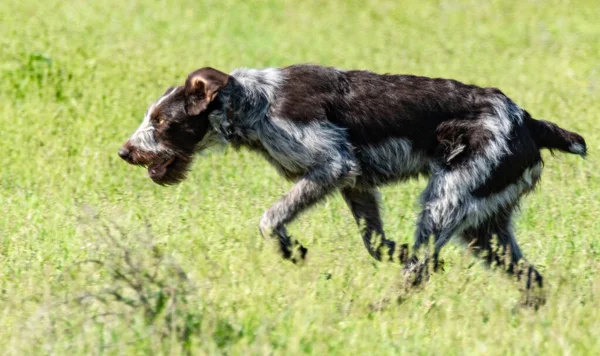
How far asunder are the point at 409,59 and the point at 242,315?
988 cm

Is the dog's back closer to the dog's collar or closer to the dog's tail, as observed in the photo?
the dog's tail

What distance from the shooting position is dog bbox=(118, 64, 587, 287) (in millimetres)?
6918

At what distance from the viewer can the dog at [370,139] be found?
6918 millimetres

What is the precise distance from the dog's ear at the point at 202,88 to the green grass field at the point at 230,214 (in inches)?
34.4

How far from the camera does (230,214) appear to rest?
8.24 meters

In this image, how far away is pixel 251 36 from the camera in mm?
16016

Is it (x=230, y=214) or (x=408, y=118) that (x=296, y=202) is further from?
(x=230, y=214)

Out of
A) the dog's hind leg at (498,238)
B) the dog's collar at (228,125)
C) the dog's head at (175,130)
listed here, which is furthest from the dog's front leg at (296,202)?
the dog's hind leg at (498,238)

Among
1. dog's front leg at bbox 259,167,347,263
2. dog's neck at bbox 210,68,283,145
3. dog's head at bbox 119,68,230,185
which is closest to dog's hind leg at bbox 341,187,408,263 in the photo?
dog's front leg at bbox 259,167,347,263

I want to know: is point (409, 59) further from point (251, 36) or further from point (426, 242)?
point (426, 242)

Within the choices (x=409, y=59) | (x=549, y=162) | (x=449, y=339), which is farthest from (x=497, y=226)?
(x=409, y=59)

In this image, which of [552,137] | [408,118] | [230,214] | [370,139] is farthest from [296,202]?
[552,137]

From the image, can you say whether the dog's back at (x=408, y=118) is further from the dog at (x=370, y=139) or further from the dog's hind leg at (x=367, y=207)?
the dog's hind leg at (x=367, y=207)

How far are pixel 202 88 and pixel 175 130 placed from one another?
0.36 metres
